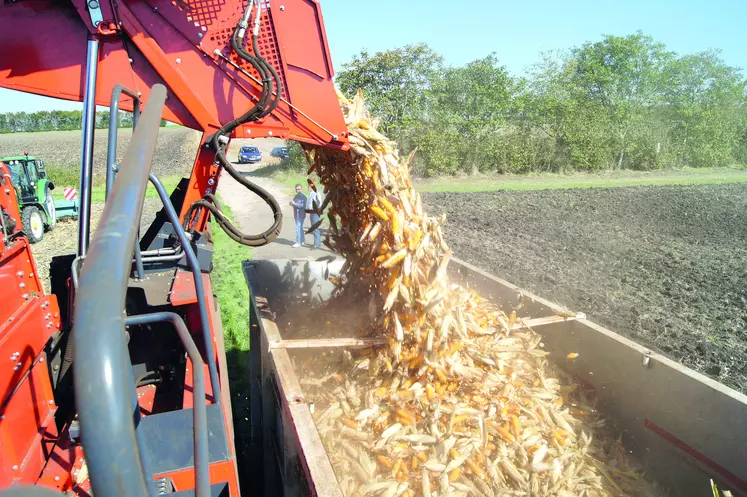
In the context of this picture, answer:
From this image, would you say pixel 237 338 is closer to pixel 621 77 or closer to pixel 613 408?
pixel 613 408

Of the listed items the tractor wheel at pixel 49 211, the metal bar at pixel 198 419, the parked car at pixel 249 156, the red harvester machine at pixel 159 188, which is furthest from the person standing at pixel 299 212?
the parked car at pixel 249 156

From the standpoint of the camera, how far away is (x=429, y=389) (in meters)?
3.11

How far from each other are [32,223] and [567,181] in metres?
23.0

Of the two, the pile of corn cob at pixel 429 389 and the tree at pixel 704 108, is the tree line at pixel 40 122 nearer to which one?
the tree at pixel 704 108

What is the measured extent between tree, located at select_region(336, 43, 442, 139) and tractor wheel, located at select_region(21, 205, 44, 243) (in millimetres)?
14473

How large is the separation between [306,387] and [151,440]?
6.00ft

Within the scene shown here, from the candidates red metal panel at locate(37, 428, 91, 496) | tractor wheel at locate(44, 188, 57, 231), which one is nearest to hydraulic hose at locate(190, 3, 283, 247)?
red metal panel at locate(37, 428, 91, 496)

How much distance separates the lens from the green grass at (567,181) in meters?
22.1

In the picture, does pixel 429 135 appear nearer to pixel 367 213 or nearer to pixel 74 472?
pixel 367 213

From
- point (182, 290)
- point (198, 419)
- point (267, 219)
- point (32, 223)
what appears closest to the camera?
point (198, 419)

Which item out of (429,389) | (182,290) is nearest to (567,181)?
(429,389)

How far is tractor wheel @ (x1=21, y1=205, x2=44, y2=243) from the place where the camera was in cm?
1234

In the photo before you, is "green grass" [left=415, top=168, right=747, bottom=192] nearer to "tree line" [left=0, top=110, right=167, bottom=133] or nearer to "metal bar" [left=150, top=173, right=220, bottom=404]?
"metal bar" [left=150, top=173, right=220, bottom=404]

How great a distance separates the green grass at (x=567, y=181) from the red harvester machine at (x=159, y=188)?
1800 centimetres
